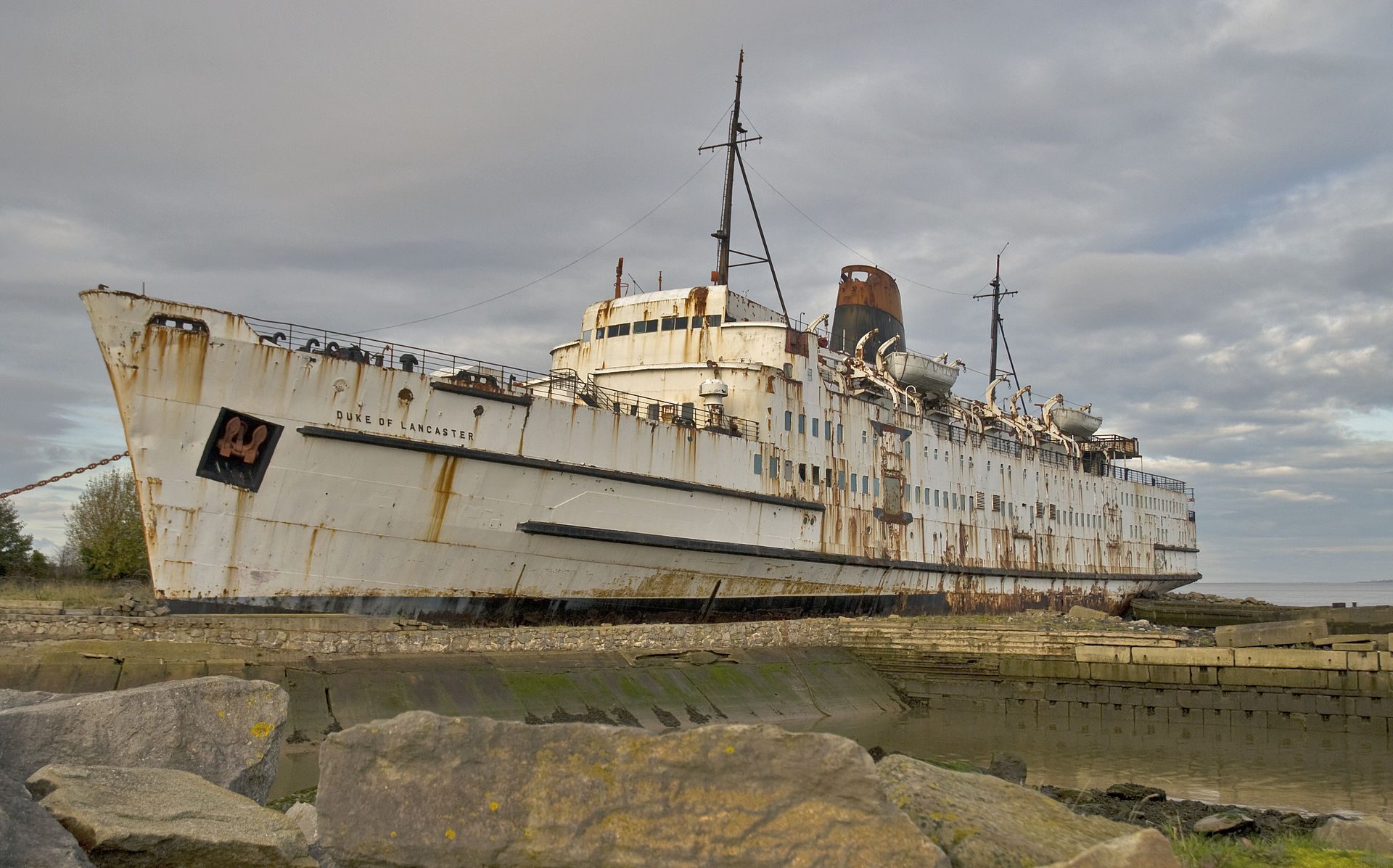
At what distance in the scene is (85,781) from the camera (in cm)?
400

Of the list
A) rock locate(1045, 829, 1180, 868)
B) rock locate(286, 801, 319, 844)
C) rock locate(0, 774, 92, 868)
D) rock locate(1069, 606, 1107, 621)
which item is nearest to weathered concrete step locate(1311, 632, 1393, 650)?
rock locate(1069, 606, 1107, 621)

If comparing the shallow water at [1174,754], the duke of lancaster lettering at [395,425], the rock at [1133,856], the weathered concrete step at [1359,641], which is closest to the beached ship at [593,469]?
the duke of lancaster lettering at [395,425]

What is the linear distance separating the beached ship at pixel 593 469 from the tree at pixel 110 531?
12.7 meters

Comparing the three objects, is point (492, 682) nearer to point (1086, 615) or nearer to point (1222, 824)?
point (1222, 824)

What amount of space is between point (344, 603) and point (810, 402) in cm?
1224

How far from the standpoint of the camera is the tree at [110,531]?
26609 mm

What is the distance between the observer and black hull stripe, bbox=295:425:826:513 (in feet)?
50.6

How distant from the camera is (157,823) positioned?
149 inches

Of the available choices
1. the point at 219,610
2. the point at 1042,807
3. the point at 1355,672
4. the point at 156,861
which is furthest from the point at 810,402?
the point at 156,861

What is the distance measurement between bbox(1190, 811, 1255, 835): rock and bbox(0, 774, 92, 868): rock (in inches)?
322

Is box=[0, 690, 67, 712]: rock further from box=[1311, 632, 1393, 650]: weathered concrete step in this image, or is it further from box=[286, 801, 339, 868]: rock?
box=[1311, 632, 1393, 650]: weathered concrete step

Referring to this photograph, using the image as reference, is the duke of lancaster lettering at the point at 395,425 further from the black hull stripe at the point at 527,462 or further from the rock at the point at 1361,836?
the rock at the point at 1361,836

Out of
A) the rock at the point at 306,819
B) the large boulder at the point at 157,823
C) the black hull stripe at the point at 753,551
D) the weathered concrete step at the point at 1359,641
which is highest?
the black hull stripe at the point at 753,551

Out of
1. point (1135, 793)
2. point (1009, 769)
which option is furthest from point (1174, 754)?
point (1009, 769)
